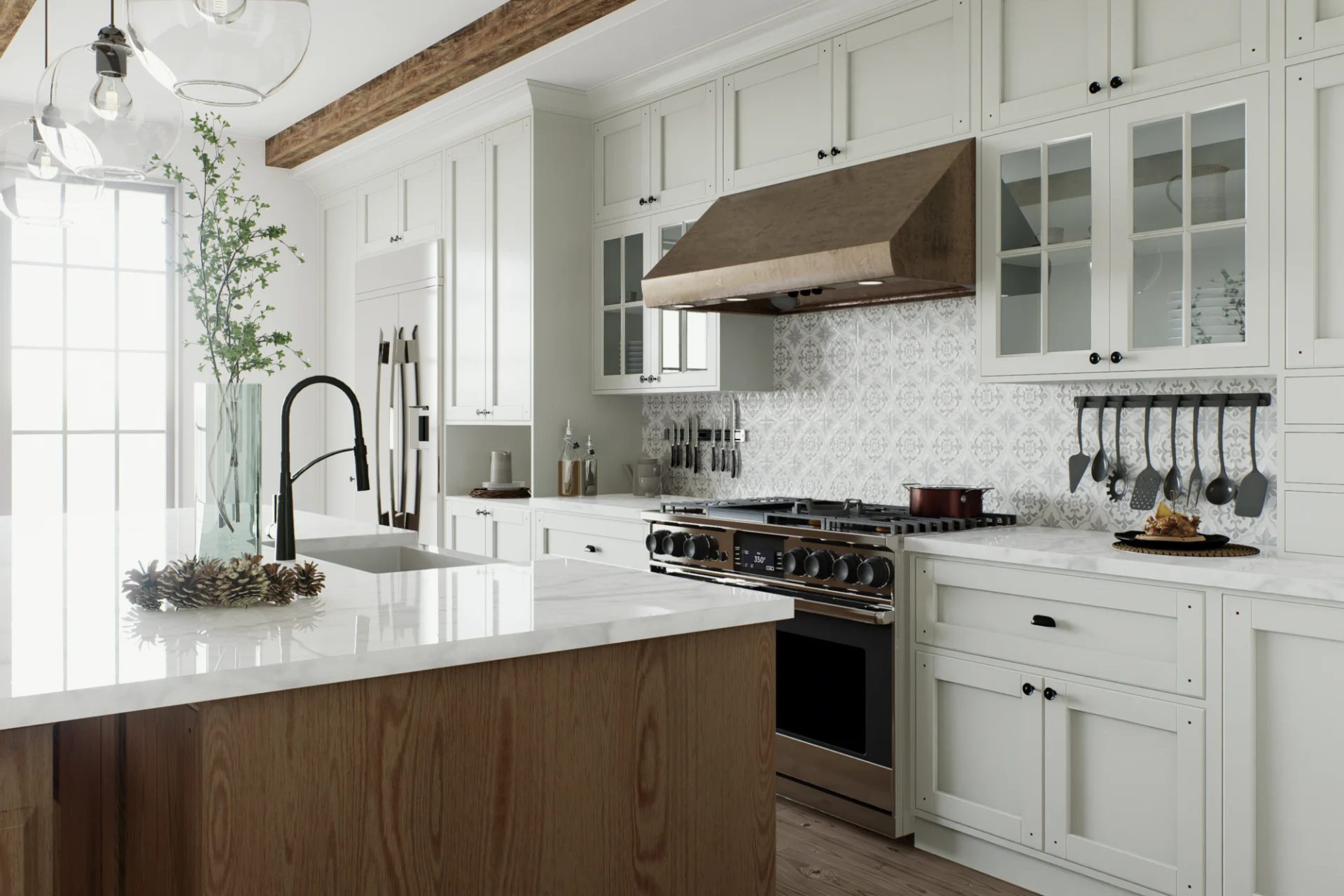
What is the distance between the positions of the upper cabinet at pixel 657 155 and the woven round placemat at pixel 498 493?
133 cm

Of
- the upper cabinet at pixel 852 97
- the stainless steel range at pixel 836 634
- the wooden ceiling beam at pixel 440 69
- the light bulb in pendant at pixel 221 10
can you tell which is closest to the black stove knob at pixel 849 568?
the stainless steel range at pixel 836 634

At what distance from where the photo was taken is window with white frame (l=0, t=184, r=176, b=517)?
18.4ft

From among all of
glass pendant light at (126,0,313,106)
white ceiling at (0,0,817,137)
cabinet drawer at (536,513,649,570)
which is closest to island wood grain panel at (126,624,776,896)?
glass pendant light at (126,0,313,106)

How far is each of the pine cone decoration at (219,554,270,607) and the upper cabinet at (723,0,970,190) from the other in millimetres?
2443

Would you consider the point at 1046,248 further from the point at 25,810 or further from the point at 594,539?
the point at 25,810

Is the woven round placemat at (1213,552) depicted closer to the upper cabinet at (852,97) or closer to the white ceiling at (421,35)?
the upper cabinet at (852,97)

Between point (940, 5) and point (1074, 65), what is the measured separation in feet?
1.74

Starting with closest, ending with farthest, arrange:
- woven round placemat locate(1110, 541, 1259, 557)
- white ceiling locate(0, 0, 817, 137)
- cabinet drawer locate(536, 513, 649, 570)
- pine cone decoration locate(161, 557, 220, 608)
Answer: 1. pine cone decoration locate(161, 557, 220, 608)
2. woven round placemat locate(1110, 541, 1259, 557)
3. white ceiling locate(0, 0, 817, 137)
4. cabinet drawer locate(536, 513, 649, 570)

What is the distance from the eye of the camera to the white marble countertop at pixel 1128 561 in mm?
2338

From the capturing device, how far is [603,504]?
14.4 ft

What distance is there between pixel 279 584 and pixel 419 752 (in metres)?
0.48

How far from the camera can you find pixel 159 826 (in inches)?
64.2

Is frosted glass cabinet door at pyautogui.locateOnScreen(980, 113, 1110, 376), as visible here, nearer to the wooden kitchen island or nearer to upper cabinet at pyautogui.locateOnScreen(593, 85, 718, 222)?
upper cabinet at pyautogui.locateOnScreen(593, 85, 718, 222)

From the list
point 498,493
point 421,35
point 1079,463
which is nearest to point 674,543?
point 1079,463
